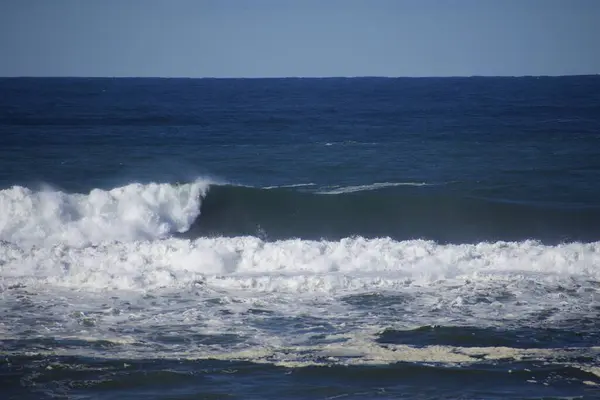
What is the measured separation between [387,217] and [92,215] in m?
7.50

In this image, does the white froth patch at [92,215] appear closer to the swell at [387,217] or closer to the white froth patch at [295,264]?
the swell at [387,217]

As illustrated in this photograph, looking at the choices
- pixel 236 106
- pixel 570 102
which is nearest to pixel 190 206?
pixel 236 106

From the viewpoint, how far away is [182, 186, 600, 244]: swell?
19.3m

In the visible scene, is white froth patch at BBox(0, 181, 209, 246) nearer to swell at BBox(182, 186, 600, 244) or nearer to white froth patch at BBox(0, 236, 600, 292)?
swell at BBox(182, 186, 600, 244)

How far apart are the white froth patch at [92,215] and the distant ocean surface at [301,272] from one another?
0.17ft

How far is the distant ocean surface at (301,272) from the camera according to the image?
31.3ft

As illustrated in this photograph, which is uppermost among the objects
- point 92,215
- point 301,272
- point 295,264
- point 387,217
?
point 387,217

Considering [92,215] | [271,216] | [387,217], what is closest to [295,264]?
[271,216]

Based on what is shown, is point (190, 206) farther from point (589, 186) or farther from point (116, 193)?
point (589, 186)

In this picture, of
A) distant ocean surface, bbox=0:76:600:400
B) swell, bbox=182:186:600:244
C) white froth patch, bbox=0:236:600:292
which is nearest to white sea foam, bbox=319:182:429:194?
distant ocean surface, bbox=0:76:600:400

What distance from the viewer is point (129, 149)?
32125mm

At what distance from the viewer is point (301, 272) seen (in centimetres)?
1509

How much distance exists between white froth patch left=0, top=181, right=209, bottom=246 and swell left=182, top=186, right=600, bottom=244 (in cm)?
82

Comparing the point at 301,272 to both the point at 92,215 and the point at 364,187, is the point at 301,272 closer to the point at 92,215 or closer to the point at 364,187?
the point at 92,215
